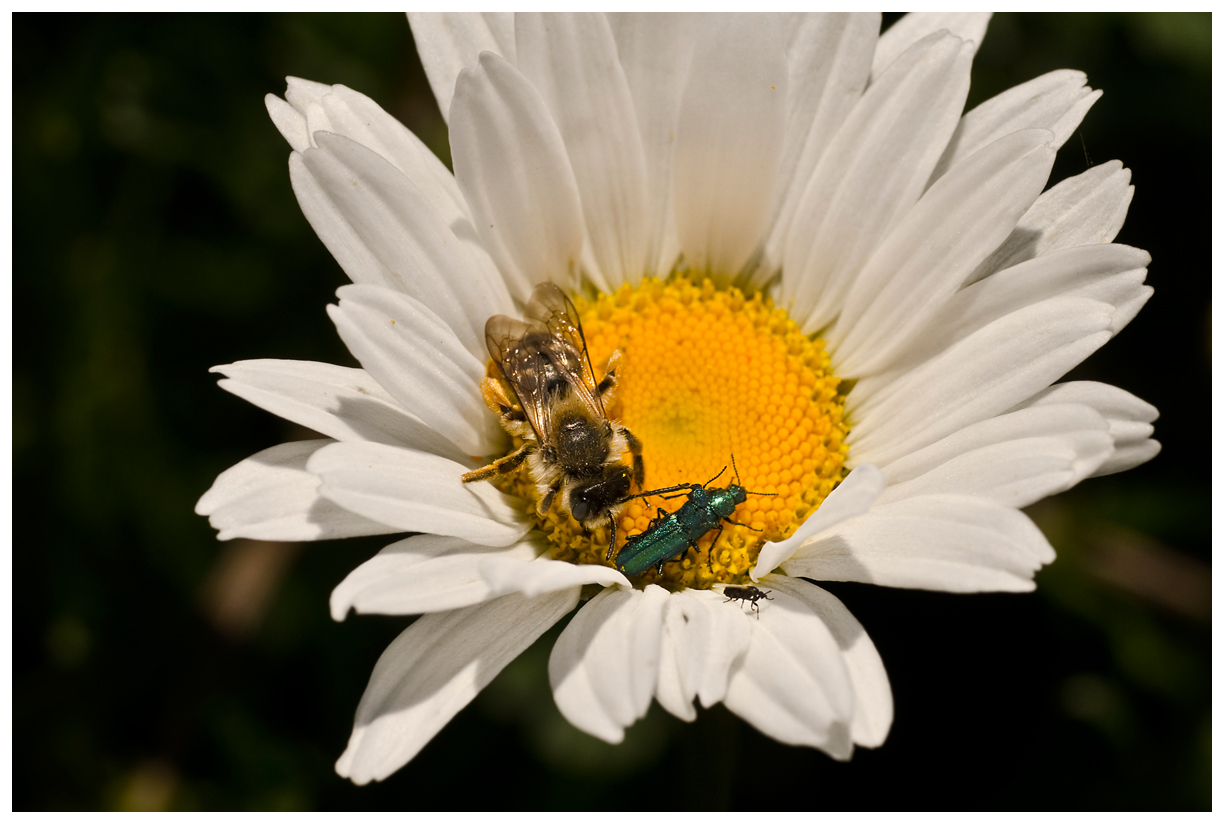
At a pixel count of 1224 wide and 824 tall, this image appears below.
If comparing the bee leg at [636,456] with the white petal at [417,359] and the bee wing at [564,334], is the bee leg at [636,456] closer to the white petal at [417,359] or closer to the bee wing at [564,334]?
the bee wing at [564,334]

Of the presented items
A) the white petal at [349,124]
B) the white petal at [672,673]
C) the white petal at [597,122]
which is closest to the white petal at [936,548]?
the white petal at [672,673]

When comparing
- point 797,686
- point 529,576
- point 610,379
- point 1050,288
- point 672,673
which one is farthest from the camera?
point 610,379

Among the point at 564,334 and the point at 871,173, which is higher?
the point at 871,173

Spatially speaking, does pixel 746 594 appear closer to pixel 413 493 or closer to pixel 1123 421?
pixel 413 493

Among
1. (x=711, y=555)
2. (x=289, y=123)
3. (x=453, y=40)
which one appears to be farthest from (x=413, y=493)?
(x=453, y=40)

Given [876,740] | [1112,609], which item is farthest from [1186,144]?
[876,740]
